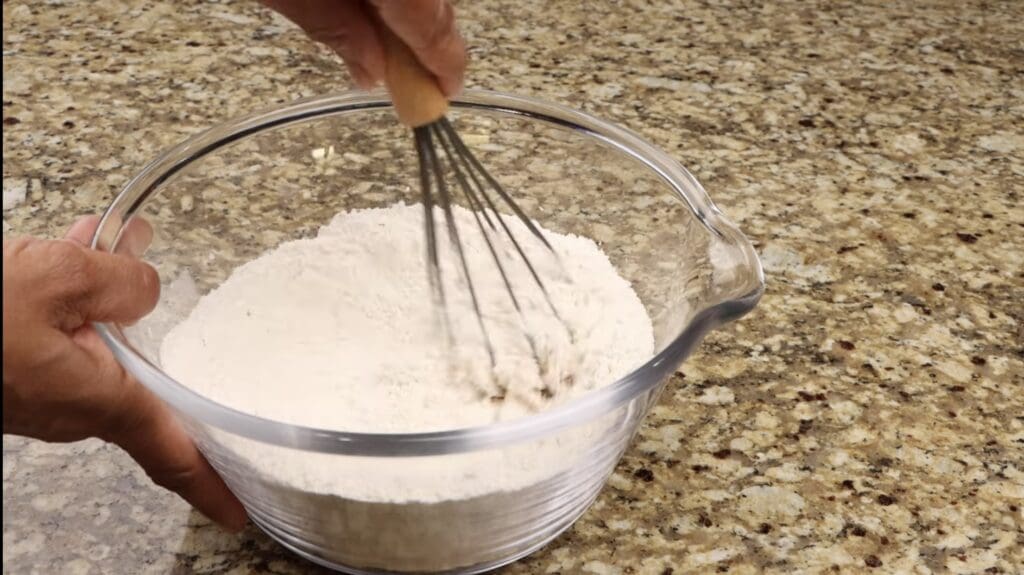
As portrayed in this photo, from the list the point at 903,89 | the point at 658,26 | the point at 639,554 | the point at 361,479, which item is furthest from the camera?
the point at 658,26

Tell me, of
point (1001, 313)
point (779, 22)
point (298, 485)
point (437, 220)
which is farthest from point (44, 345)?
point (779, 22)

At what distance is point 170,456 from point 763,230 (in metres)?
0.57

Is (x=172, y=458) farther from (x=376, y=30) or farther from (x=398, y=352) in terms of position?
(x=376, y=30)

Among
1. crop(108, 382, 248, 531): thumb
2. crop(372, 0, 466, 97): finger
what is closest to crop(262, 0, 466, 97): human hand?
crop(372, 0, 466, 97): finger

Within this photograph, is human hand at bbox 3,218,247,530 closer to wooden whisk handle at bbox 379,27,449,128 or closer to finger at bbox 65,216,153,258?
finger at bbox 65,216,153,258

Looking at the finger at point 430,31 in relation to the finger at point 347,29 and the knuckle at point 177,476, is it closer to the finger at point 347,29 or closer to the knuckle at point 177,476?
the finger at point 347,29

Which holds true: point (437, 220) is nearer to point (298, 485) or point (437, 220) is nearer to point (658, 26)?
point (298, 485)

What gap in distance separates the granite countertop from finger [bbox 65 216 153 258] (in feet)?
0.49

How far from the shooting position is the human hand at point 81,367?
1.84 feet

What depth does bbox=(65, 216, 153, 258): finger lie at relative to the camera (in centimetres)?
69

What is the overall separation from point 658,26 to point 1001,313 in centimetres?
61

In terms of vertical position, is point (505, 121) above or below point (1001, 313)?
above

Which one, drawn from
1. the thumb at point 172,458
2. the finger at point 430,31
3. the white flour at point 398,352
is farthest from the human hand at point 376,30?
the thumb at point 172,458

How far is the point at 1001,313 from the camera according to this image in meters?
0.88
